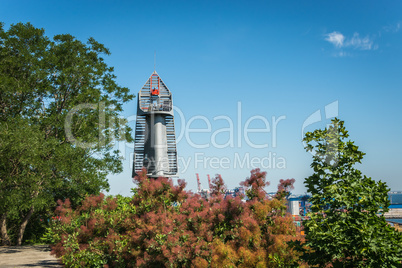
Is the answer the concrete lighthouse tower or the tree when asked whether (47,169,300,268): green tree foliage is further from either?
the concrete lighthouse tower

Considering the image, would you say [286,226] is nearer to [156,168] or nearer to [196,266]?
[196,266]

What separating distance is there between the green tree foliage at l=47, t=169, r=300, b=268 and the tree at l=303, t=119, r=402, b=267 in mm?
1033

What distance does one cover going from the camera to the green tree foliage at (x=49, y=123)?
14.1m

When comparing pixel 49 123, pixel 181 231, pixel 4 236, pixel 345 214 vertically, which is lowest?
pixel 4 236

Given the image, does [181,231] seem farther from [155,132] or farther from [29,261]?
[155,132]

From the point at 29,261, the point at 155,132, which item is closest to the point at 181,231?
the point at 29,261

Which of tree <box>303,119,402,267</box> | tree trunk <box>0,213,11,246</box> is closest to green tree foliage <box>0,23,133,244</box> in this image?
tree trunk <box>0,213,11,246</box>

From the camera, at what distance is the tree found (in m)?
3.92

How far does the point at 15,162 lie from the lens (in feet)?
47.7

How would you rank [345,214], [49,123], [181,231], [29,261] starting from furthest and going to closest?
[49,123] < [29,261] < [181,231] < [345,214]

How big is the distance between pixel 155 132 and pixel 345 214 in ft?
46.1

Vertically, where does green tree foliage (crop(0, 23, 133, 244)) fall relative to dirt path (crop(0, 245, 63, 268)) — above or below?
above

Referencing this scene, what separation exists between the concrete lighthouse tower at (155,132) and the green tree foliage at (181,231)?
814 centimetres

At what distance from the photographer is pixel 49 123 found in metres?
16.3
